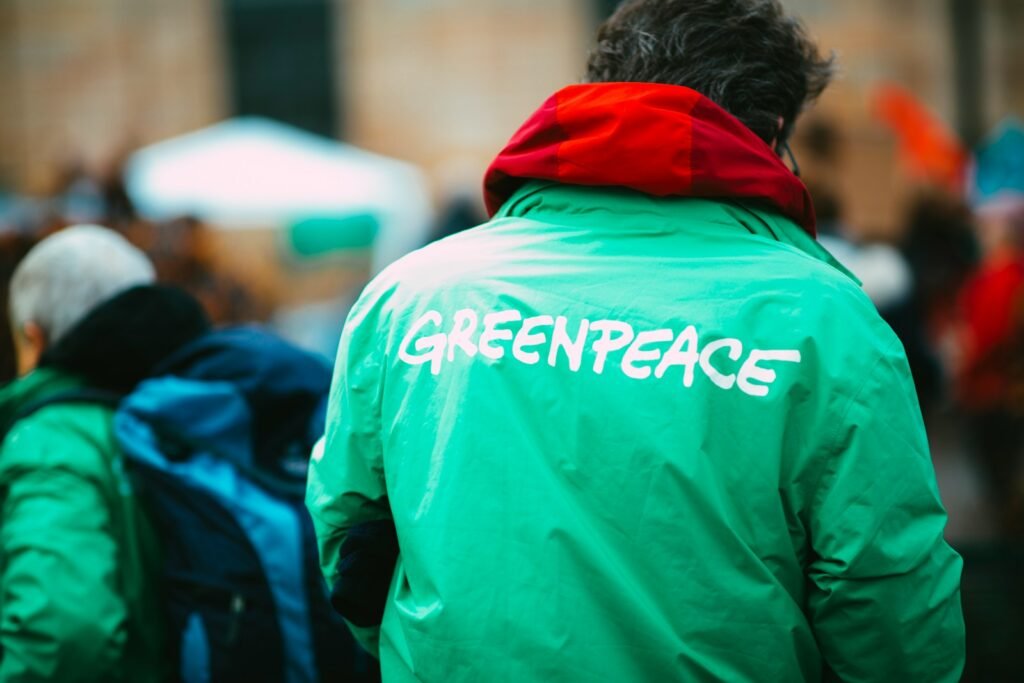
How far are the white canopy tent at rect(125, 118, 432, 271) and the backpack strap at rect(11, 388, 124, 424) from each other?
20.2 feet

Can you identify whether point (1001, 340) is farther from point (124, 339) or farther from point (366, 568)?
point (366, 568)

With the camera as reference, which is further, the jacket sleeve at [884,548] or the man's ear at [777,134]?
the man's ear at [777,134]

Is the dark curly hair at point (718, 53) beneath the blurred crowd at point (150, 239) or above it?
above

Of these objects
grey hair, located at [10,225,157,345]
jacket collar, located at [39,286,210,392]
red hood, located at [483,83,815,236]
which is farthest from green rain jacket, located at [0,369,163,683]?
red hood, located at [483,83,815,236]

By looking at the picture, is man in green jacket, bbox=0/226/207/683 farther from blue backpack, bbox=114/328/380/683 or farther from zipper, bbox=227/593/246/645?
zipper, bbox=227/593/246/645

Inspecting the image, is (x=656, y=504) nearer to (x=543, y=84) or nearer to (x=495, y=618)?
(x=495, y=618)

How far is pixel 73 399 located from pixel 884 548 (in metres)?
1.79

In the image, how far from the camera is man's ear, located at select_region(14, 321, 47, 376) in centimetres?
290

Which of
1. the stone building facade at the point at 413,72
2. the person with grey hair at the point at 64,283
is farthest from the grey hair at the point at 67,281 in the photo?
the stone building facade at the point at 413,72

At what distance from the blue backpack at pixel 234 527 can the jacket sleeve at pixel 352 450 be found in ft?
1.82

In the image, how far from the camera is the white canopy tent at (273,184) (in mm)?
8961

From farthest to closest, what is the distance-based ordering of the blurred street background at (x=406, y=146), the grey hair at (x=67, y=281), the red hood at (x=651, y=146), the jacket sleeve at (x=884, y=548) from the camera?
the blurred street background at (x=406, y=146) → the grey hair at (x=67, y=281) → the red hood at (x=651, y=146) → the jacket sleeve at (x=884, y=548)

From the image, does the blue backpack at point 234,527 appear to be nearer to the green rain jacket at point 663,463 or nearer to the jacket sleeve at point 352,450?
the jacket sleeve at point 352,450

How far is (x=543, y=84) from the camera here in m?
13.6
